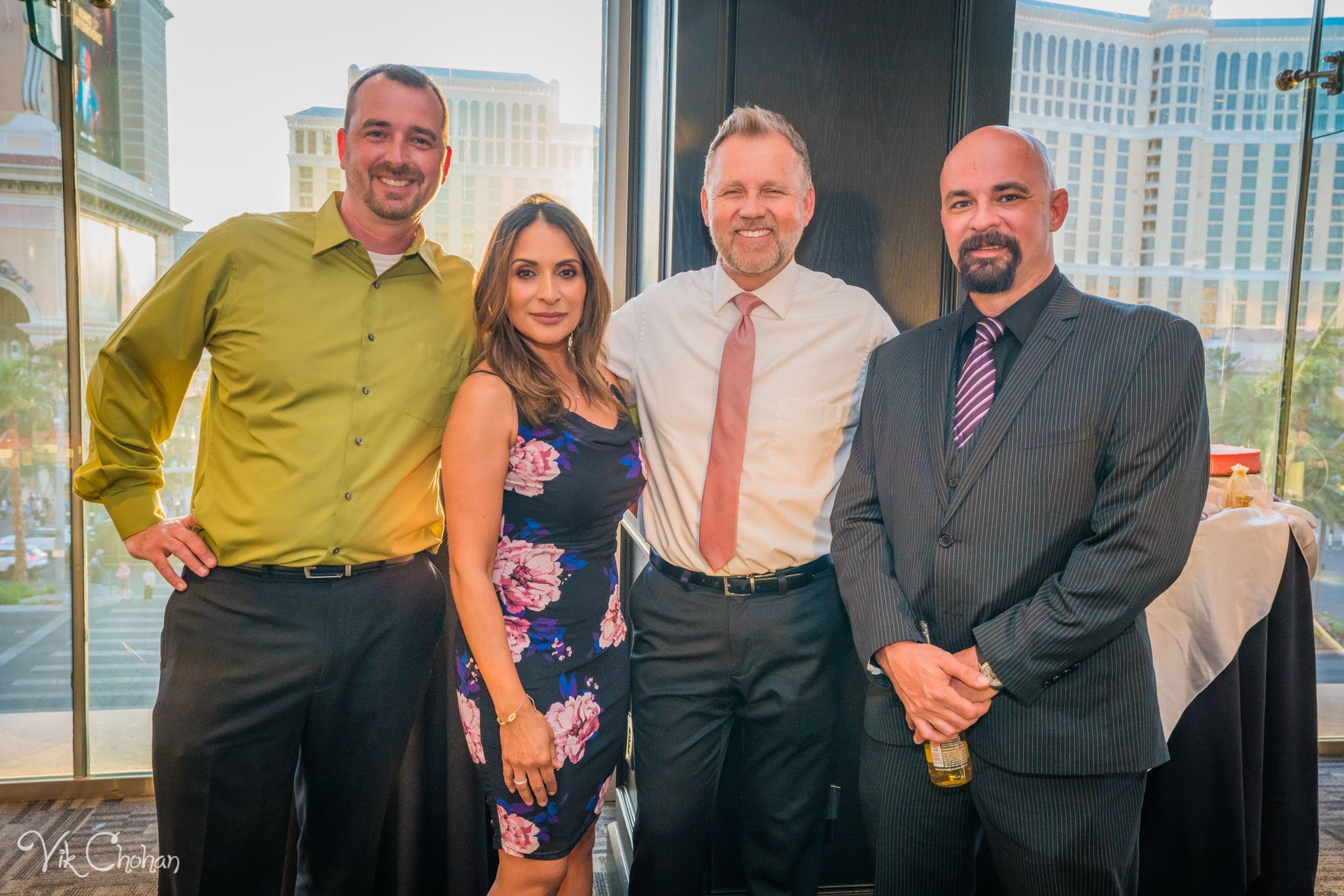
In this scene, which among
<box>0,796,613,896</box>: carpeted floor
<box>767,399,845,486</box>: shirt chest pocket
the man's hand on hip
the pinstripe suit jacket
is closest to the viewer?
the pinstripe suit jacket

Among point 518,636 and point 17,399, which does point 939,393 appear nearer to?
point 518,636

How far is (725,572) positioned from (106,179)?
2.57m

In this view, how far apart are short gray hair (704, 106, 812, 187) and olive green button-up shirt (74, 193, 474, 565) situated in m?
0.79

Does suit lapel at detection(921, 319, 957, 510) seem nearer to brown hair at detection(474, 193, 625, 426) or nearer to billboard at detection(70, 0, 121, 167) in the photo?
brown hair at detection(474, 193, 625, 426)

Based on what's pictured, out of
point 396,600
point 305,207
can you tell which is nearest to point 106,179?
point 305,207

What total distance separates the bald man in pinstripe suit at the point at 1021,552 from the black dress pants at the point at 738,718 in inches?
7.0

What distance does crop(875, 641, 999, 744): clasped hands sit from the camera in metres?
1.50

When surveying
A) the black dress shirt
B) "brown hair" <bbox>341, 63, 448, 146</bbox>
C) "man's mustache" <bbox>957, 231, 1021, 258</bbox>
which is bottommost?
the black dress shirt

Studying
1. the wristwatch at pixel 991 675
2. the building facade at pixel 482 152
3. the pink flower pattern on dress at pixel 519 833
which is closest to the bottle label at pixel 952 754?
the wristwatch at pixel 991 675

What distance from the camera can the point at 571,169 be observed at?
9.69 ft

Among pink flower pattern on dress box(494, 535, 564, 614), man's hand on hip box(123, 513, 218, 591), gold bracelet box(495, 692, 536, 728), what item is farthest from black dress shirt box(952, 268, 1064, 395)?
man's hand on hip box(123, 513, 218, 591)

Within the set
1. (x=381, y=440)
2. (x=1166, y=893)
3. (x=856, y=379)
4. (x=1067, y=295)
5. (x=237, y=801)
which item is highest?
(x=1067, y=295)

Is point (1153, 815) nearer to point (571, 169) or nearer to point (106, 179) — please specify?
point (571, 169)

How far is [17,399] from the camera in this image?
9.44 ft
